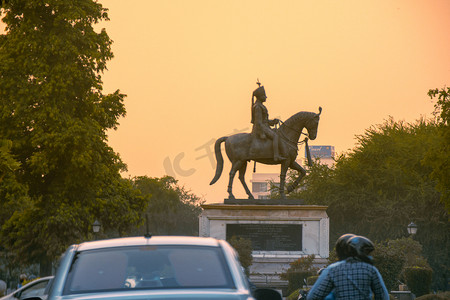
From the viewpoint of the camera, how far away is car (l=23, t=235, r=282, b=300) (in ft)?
21.0

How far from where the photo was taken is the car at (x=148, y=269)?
6.40 meters

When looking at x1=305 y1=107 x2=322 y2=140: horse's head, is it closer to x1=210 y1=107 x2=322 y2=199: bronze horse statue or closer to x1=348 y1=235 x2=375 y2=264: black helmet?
x1=210 y1=107 x2=322 y2=199: bronze horse statue

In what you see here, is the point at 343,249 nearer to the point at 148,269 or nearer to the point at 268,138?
the point at 148,269

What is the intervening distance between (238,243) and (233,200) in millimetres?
2653

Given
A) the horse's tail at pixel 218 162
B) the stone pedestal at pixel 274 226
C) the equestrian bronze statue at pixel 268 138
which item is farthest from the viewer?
the horse's tail at pixel 218 162

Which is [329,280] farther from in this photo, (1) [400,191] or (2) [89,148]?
(1) [400,191]

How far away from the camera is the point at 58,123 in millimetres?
37781

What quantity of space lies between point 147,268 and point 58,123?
3175 cm

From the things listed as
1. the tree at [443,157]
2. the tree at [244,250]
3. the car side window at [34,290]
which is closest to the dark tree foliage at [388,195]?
the tree at [443,157]

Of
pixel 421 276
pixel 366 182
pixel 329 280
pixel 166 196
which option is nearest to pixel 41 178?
pixel 421 276

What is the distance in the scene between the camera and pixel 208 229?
3431cm

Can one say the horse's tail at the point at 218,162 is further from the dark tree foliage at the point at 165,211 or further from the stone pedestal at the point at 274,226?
the dark tree foliage at the point at 165,211

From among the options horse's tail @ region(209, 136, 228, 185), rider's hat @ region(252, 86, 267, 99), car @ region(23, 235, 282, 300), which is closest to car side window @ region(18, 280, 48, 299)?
horse's tail @ region(209, 136, 228, 185)

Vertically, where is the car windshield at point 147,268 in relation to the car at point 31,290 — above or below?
above
